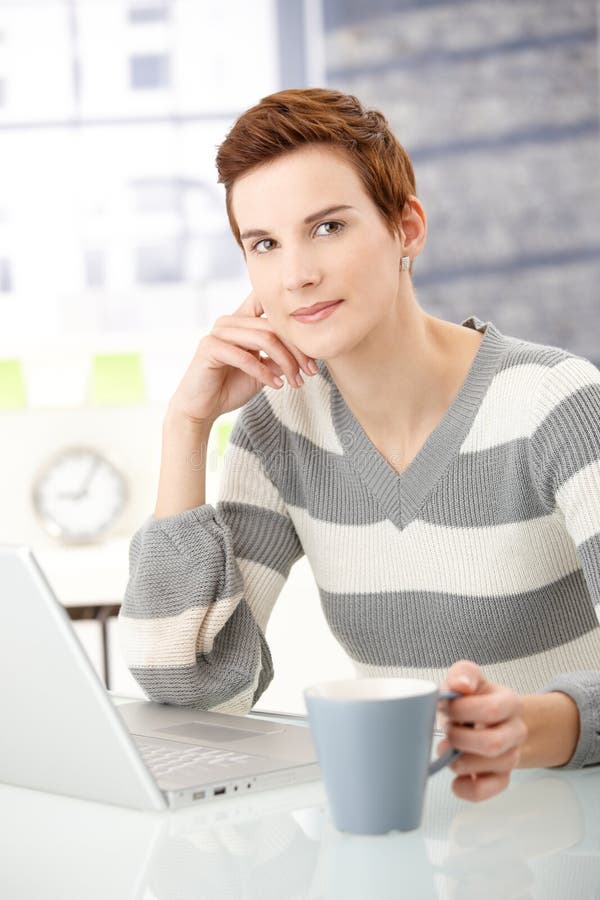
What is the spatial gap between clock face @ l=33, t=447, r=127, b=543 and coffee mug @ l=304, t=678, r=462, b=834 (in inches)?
81.9

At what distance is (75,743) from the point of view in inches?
31.0

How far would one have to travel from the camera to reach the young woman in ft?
3.83

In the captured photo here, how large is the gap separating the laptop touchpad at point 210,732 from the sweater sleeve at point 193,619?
14 cm

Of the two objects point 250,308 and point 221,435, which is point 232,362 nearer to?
point 250,308

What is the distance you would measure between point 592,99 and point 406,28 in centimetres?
59

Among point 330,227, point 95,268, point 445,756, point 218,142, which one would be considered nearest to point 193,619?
point 330,227

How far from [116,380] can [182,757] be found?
6.48ft

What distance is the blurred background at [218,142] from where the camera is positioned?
3.37 meters

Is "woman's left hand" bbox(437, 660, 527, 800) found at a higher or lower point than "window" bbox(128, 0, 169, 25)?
lower

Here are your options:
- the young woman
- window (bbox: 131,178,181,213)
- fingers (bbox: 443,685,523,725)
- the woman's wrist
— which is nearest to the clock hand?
window (bbox: 131,178,181,213)

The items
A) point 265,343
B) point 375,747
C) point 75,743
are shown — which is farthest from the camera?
point 265,343

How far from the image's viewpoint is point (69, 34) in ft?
11.1

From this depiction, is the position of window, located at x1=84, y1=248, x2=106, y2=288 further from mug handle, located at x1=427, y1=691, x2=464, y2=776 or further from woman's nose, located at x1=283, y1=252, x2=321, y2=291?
mug handle, located at x1=427, y1=691, x2=464, y2=776

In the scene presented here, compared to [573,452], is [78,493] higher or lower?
lower
